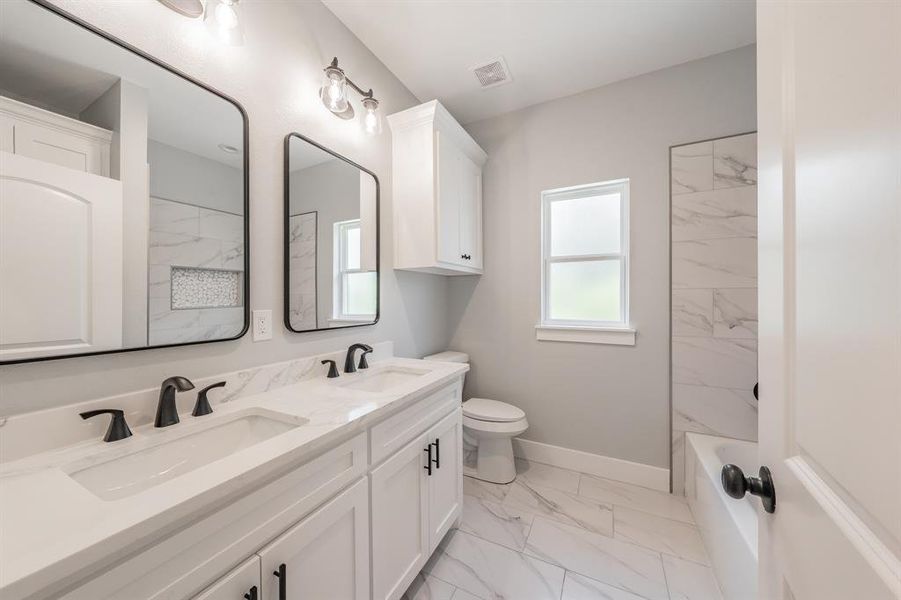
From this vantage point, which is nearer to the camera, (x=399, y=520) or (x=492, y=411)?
(x=399, y=520)

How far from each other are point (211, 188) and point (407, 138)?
122cm

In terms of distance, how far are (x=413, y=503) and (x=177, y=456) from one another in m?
0.84

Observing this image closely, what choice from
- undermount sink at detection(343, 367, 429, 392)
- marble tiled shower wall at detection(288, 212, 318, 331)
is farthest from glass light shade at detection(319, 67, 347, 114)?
undermount sink at detection(343, 367, 429, 392)

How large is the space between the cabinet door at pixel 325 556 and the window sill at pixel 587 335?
5.59ft

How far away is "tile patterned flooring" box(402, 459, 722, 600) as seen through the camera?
4.57 feet

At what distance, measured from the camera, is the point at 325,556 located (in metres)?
0.93

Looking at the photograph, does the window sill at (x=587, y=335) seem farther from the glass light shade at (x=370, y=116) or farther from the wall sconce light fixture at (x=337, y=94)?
the wall sconce light fixture at (x=337, y=94)

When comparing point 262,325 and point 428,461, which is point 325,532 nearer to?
point 428,461

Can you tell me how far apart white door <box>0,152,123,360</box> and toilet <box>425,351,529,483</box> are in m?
1.82

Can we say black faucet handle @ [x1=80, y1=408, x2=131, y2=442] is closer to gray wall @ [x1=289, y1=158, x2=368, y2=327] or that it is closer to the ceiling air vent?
gray wall @ [x1=289, y1=158, x2=368, y2=327]

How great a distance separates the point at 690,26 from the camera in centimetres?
177

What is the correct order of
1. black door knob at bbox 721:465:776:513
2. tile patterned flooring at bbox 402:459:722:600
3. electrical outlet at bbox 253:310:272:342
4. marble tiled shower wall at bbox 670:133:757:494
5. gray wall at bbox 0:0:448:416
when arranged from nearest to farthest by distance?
black door knob at bbox 721:465:776:513
gray wall at bbox 0:0:448:416
electrical outlet at bbox 253:310:272:342
tile patterned flooring at bbox 402:459:722:600
marble tiled shower wall at bbox 670:133:757:494

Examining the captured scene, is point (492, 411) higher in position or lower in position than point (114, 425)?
lower

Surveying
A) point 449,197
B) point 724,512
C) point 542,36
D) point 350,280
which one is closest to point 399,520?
point 350,280
